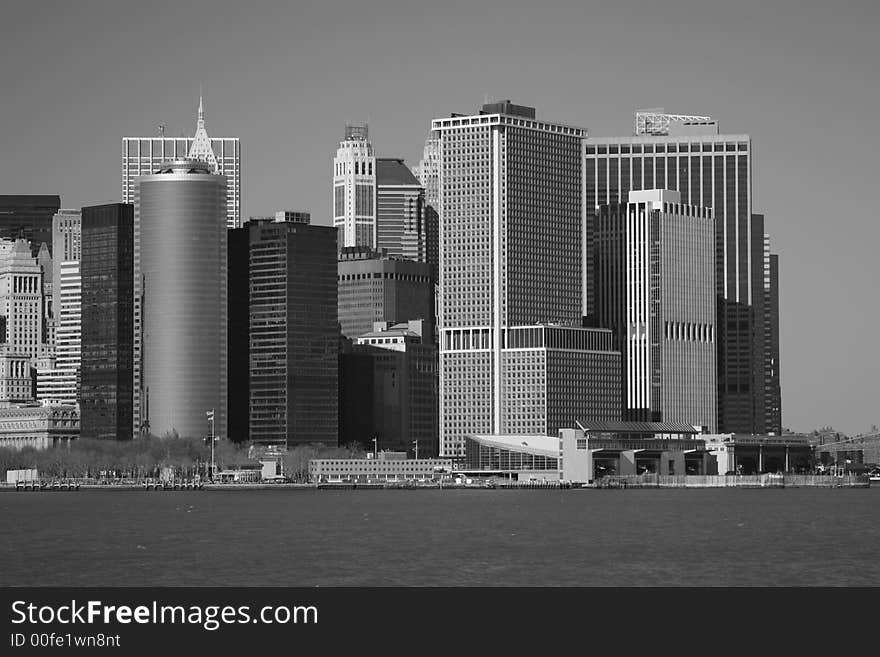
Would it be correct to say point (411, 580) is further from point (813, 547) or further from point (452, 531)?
point (452, 531)

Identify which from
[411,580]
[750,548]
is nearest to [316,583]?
[411,580]

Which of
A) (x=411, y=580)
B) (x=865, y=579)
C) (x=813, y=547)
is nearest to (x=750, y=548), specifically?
(x=813, y=547)

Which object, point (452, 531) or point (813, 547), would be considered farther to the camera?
point (452, 531)
